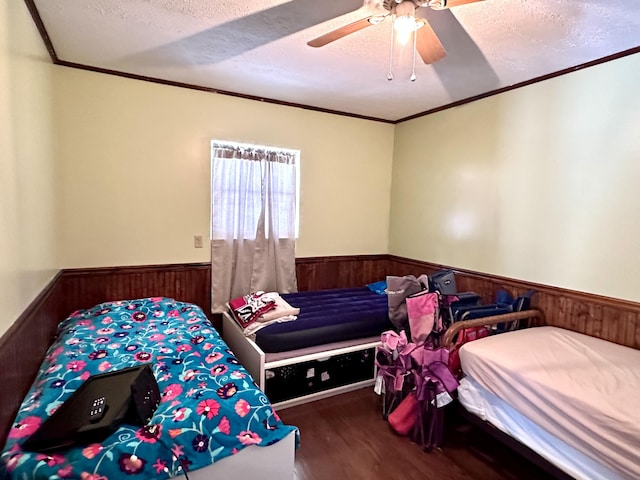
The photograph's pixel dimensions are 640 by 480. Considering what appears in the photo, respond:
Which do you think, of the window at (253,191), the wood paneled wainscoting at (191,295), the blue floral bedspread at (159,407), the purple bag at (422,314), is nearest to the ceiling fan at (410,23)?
the purple bag at (422,314)

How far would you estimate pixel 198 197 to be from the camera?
10.4ft

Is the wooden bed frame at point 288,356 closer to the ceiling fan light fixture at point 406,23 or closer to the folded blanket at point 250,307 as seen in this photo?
the folded blanket at point 250,307

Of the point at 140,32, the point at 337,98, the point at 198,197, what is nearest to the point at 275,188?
the point at 198,197

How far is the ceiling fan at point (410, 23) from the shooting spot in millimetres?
1517

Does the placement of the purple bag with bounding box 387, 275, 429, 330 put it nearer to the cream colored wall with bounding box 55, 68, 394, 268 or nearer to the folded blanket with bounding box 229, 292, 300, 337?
the folded blanket with bounding box 229, 292, 300, 337

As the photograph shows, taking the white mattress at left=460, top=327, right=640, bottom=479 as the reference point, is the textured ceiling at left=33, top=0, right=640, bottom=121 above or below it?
above

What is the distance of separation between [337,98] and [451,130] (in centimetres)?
116

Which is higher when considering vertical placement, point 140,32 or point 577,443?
point 140,32

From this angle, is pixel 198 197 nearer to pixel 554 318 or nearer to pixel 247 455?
pixel 247 455

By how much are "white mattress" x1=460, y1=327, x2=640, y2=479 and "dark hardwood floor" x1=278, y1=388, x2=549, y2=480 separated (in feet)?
1.60

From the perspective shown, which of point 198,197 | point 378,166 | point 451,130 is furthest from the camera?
point 378,166

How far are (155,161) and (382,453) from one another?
2812 mm

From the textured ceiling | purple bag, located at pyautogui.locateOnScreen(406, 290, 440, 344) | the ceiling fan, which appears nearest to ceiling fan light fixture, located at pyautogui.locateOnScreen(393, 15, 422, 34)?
the ceiling fan

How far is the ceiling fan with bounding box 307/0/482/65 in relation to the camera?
1517mm
